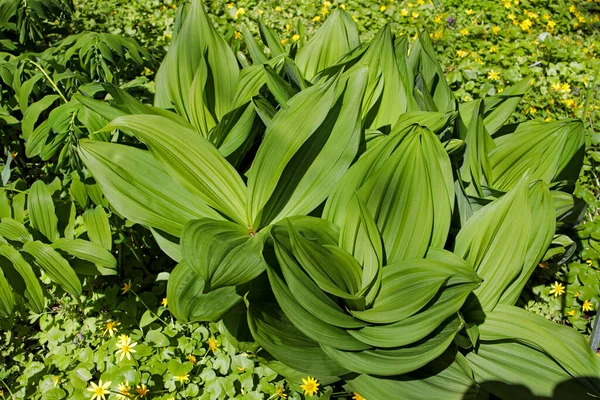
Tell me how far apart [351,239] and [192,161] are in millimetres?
563

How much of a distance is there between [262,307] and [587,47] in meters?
3.82

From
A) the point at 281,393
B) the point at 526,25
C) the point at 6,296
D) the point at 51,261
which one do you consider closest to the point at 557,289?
the point at 281,393

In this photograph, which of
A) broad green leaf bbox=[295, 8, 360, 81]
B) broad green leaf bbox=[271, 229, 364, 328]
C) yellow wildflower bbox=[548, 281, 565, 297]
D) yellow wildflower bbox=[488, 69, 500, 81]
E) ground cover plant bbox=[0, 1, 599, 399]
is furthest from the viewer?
yellow wildflower bbox=[488, 69, 500, 81]

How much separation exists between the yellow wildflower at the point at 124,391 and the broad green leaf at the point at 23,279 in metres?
0.42

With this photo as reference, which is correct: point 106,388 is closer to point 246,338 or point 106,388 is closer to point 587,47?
point 246,338

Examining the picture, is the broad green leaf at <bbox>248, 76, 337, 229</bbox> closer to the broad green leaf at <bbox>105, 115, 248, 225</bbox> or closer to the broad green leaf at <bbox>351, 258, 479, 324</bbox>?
the broad green leaf at <bbox>105, 115, 248, 225</bbox>

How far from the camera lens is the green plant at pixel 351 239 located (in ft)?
4.62

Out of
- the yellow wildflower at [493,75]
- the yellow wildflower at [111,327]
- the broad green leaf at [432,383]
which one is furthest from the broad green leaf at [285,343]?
the yellow wildflower at [493,75]

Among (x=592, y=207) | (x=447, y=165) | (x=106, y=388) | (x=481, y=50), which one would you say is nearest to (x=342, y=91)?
(x=447, y=165)

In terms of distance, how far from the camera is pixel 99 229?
1.83m

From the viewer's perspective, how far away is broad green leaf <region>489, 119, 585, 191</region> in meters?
1.91

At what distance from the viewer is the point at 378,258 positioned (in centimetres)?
150

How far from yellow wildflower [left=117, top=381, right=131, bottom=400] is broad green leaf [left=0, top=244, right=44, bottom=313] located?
1.38 ft

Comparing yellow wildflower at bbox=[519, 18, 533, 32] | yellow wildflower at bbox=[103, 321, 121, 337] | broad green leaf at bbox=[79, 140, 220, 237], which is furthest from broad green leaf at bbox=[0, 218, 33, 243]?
yellow wildflower at bbox=[519, 18, 533, 32]
